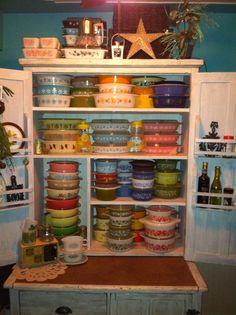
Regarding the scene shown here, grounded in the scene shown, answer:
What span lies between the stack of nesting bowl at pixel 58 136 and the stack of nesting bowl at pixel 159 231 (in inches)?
28.1

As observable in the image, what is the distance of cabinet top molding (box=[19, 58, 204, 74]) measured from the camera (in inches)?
70.4

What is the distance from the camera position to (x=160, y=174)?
6.59 feet

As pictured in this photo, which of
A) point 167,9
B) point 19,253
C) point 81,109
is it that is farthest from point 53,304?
point 167,9

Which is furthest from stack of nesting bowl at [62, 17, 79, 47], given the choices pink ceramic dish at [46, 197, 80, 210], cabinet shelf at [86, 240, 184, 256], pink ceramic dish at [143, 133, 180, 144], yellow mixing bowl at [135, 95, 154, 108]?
cabinet shelf at [86, 240, 184, 256]

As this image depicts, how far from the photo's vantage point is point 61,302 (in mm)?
1647

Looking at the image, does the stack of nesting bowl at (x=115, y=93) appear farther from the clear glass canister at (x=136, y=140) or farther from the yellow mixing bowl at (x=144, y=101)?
the clear glass canister at (x=136, y=140)

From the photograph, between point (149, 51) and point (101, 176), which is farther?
point (101, 176)

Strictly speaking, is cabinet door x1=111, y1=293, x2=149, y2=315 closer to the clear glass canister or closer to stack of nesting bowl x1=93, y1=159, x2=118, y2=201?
stack of nesting bowl x1=93, y1=159, x2=118, y2=201

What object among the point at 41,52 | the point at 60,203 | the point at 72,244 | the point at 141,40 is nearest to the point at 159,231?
the point at 72,244

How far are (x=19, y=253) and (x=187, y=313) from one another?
1069mm

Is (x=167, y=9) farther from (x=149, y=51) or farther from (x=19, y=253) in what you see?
(x=19, y=253)

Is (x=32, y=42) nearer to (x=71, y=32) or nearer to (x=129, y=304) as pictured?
(x=71, y=32)

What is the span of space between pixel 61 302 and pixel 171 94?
1.38 metres

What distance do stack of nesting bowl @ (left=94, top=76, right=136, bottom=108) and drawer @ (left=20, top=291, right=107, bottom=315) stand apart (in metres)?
1.12
